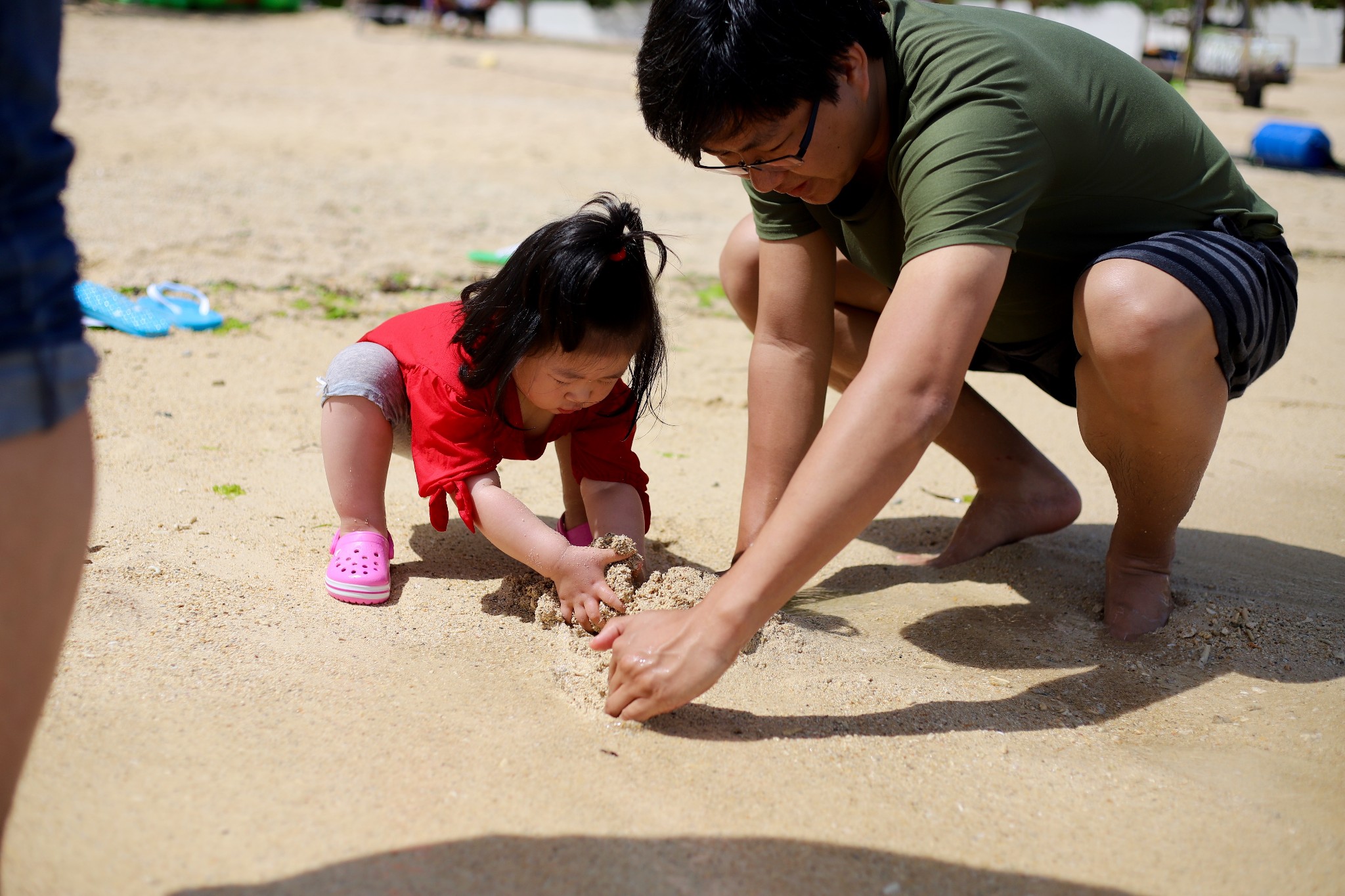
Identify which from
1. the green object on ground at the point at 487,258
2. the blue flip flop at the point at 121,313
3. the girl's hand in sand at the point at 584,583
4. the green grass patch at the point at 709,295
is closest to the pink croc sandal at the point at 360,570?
the girl's hand in sand at the point at 584,583

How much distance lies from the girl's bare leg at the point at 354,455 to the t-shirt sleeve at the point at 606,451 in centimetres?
40

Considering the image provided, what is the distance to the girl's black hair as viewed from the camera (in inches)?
78.3

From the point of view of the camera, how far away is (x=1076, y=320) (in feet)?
6.56

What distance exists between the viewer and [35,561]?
1025 mm

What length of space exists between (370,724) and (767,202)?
1.28 m

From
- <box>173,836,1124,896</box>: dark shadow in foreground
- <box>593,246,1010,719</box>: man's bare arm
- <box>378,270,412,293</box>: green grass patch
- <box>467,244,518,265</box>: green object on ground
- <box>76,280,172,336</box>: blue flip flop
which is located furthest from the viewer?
<box>467,244,518,265</box>: green object on ground

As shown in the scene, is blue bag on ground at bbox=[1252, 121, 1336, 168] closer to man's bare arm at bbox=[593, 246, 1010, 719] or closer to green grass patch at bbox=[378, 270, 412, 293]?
green grass patch at bbox=[378, 270, 412, 293]

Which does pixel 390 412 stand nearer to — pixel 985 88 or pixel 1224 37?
pixel 985 88

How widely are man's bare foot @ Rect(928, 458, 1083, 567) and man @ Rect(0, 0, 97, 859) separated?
1891 millimetres

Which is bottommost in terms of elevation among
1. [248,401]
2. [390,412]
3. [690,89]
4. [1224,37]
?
[248,401]

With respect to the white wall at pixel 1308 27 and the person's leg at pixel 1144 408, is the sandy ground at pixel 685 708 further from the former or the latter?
the white wall at pixel 1308 27

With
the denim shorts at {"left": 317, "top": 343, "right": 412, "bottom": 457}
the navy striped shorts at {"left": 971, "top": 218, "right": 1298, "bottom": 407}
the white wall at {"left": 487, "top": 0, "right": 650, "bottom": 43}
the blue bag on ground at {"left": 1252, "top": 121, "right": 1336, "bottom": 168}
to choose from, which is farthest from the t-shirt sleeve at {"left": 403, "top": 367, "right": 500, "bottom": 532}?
the white wall at {"left": 487, "top": 0, "right": 650, "bottom": 43}

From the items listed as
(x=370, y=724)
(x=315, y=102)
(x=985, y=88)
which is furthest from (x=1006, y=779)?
(x=315, y=102)

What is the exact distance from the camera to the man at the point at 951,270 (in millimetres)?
1562
